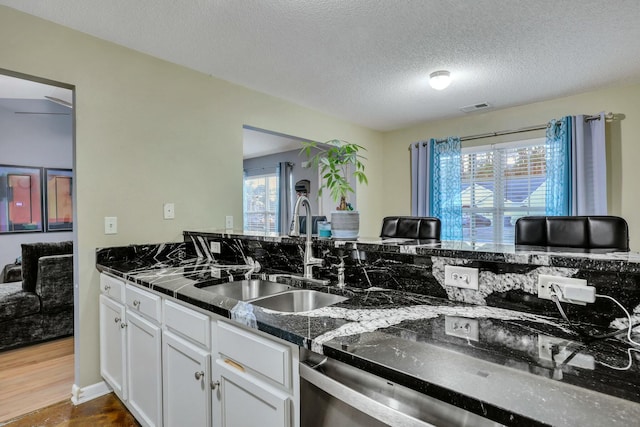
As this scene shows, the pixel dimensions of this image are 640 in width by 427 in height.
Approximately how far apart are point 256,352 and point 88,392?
1781mm

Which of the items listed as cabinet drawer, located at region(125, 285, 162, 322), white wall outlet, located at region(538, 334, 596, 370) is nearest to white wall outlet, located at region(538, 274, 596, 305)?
white wall outlet, located at region(538, 334, 596, 370)

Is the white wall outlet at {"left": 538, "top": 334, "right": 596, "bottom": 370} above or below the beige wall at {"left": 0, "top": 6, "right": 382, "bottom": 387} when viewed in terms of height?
below

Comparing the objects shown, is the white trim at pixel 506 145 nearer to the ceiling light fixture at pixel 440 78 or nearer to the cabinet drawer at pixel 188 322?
the ceiling light fixture at pixel 440 78

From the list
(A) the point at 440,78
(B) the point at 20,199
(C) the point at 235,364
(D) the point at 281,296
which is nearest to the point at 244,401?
(C) the point at 235,364

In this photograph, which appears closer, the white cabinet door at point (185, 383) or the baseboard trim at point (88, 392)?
the white cabinet door at point (185, 383)

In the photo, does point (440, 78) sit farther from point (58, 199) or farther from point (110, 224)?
point (58, 199)

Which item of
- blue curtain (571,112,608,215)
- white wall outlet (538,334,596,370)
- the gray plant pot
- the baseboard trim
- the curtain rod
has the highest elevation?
the curtain rod

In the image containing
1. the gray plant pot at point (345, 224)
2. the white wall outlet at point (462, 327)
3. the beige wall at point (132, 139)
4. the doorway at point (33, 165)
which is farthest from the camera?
the doorway at point (33, 165)

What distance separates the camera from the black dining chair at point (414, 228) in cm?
275

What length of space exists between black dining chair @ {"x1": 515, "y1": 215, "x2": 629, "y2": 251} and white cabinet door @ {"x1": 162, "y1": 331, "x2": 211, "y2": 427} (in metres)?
2.06

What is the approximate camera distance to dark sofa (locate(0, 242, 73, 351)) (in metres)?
→ 2.88

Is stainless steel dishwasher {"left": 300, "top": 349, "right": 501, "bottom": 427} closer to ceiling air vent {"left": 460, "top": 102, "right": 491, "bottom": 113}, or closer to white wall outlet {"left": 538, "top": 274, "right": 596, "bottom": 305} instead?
white wall outlet {"left": 538, "top": 274, "right": 596, "bottom": 305}

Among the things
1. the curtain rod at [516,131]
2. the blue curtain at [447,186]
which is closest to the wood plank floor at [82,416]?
the blue curtain at [447,186]

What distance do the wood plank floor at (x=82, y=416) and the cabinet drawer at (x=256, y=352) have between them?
1.21 m
